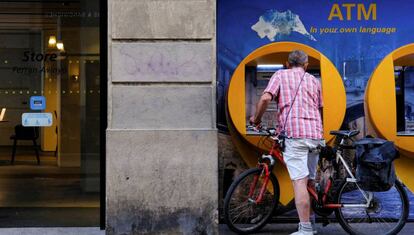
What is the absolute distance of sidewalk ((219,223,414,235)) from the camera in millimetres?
5882

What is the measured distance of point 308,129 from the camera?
5348 mm

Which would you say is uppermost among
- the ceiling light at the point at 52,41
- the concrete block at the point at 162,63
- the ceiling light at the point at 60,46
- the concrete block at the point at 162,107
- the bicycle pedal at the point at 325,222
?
the ceiling light at the point at 52,41

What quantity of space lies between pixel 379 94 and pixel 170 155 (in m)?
2.22

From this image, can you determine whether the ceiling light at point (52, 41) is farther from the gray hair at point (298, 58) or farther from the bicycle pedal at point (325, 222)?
the bicycle pedal at point (325, 222)

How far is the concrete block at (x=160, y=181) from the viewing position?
18.1 ft

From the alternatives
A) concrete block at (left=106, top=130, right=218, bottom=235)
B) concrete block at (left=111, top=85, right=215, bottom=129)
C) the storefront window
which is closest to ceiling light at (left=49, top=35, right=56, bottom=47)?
the storefront window

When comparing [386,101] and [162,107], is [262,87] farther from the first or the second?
[386,101]

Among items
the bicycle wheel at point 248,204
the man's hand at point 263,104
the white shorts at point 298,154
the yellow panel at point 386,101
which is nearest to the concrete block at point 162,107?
the man's hand at point 263,104

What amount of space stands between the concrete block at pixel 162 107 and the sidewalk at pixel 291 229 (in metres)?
1.18

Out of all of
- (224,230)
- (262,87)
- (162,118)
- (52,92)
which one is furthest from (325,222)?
(52,92)

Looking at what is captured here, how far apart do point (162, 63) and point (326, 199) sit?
2.04 m

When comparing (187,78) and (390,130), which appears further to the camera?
(390,130)

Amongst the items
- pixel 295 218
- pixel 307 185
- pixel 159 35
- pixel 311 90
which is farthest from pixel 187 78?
pixel 295 218

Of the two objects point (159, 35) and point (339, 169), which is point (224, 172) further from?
point (159, 35)
